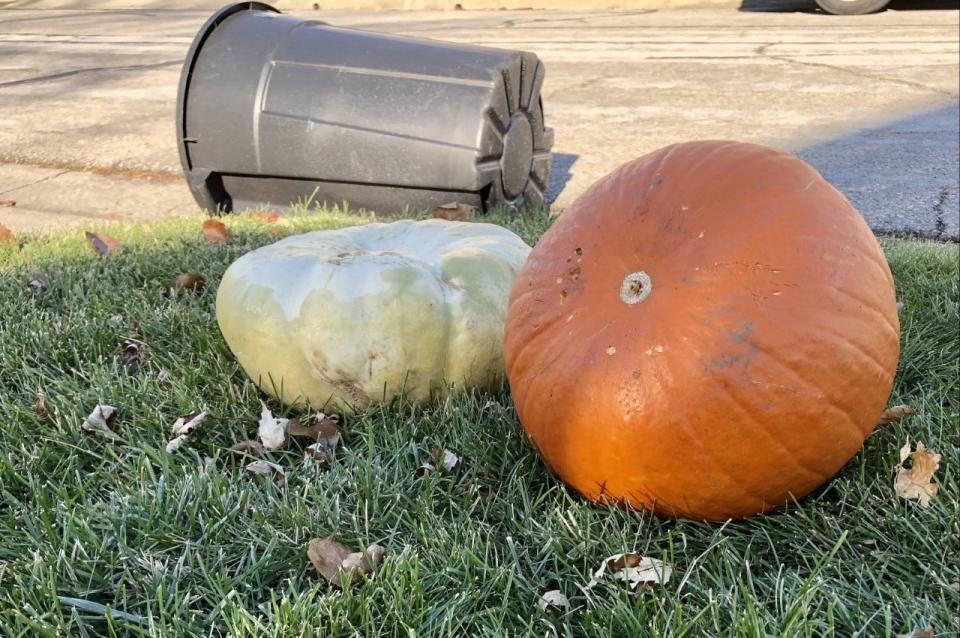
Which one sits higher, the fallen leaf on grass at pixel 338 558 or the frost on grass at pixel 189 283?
the fallen leaf on grass at pixel 338 558

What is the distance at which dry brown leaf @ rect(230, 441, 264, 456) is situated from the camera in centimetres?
227

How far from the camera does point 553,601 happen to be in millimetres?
1727

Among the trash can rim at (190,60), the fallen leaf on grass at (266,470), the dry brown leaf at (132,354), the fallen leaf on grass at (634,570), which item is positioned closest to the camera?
the fallen leaf on grass at (634,570)

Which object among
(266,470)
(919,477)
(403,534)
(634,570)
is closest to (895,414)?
(919,477)

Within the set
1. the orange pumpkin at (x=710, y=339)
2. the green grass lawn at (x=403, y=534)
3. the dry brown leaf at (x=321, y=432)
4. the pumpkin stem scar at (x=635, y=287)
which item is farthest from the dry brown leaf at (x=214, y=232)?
the pumpkin stem scar at (x=635, y=287)

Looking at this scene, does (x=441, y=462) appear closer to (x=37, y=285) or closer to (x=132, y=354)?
(x=132, y=354)

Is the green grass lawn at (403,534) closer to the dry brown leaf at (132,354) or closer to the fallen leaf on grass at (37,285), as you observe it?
the dry brown leaf at (132,354)

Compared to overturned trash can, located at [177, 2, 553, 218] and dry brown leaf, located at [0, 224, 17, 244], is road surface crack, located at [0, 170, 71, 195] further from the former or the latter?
overturned trash can, located at [177, 2, 553, 218]

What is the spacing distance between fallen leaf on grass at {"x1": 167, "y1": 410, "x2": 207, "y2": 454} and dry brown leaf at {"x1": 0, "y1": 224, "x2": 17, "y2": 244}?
2.28m

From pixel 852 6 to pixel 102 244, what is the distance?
38.7ft

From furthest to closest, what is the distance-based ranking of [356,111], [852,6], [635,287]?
[852,6] < [356,111] < [635,287]

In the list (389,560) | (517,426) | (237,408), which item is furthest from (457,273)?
(389,560)

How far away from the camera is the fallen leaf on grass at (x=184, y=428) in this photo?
7.50ft

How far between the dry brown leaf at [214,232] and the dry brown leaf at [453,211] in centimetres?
94
